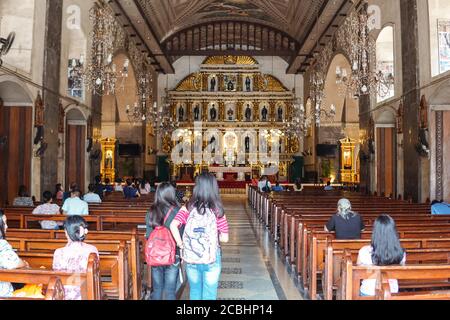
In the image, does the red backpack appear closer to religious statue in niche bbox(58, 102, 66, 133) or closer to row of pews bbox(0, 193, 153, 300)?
row of pews bbox(0, 193, 153, 300)

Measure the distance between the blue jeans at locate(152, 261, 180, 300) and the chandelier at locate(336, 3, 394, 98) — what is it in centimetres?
891

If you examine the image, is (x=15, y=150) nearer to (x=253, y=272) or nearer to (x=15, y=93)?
(x=15, y=93)

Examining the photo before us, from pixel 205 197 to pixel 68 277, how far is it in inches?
49.3

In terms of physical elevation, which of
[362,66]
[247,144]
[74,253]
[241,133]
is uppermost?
[362,66]

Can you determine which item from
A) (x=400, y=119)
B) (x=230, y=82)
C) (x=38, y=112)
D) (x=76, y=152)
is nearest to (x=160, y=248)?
(x=38, y=112)

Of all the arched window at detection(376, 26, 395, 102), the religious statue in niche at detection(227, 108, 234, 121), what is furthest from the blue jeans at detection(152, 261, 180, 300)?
the religious statue in niche at detection(227, 108, 234, 121)

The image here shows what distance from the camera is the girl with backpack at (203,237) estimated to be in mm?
3873

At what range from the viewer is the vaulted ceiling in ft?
67.1

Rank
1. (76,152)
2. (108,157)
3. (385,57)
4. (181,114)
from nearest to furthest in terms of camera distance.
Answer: (385,57)
(76,152)
(108,157)
(181,114)

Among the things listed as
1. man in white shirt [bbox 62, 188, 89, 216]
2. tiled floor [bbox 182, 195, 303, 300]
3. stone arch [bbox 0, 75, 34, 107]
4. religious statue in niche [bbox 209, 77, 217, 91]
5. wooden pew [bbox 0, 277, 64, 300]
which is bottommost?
tiled floor [bbox 182, 195, 303, 300]

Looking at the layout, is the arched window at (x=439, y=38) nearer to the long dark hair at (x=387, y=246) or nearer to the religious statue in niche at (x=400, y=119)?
the religious statue in niche at (x=400, y=119)

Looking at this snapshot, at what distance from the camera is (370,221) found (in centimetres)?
737

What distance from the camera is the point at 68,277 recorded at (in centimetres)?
325

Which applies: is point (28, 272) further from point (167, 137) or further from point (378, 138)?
point (167, 137)
